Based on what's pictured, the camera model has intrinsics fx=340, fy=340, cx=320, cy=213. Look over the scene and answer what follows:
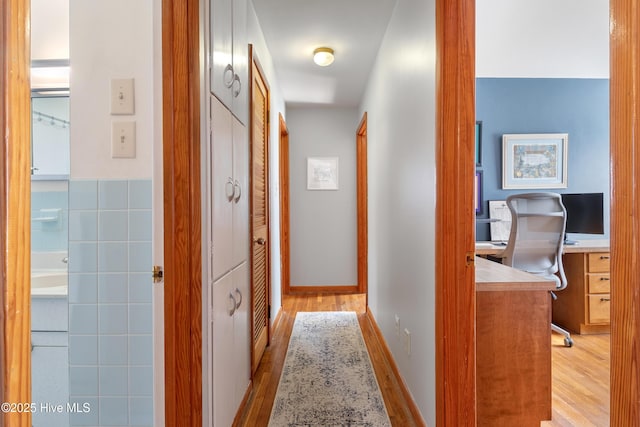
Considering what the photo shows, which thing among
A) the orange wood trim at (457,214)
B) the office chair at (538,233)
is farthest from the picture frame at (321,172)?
the orange wood trim at (457,214)

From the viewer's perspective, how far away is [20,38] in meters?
0.49

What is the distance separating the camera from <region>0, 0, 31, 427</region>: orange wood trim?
18.7 inches

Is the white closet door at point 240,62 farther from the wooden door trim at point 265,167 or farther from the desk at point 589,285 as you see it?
the desk at point 589,285

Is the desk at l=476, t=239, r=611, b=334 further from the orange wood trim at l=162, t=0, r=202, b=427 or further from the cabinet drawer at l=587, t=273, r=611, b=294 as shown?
the orange wood trim at l=162, t=0, r=202, b=427

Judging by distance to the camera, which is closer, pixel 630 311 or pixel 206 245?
pixel 630 311

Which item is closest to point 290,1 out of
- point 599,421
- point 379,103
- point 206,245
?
point 379,103

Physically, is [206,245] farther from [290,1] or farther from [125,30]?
[290,1]

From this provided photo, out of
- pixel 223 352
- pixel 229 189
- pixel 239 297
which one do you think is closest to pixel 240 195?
pixel 229 189

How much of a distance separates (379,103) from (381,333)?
6.27 feet

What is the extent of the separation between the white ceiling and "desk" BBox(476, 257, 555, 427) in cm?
195

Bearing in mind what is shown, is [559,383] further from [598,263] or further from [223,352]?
[223,352]

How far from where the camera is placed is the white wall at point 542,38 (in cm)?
228

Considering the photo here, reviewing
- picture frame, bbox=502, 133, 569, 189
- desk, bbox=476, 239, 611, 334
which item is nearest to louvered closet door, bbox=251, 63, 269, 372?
desk, bbox=476, 239, 611, 334

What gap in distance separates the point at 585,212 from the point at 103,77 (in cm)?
384
